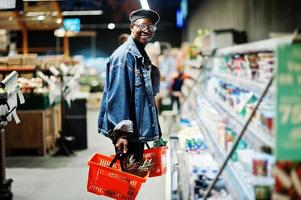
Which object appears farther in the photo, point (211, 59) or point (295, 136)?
point (211, 59)

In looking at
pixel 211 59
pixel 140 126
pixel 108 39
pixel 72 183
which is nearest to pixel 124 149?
pixel 140 126

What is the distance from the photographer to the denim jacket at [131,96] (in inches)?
156

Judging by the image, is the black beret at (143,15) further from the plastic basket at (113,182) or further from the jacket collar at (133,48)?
the plastic basket at (113,182)

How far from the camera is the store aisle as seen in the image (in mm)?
5844

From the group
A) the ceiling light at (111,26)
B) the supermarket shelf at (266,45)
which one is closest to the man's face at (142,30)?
the supermarket shelf at (266,45)

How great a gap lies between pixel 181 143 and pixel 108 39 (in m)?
26.1

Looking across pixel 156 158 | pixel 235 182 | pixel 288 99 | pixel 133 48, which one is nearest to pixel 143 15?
pixel 133 48

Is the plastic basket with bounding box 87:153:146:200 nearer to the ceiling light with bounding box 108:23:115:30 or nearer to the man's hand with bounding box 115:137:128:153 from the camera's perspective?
the man's hand with bounding box 115:137:128:153

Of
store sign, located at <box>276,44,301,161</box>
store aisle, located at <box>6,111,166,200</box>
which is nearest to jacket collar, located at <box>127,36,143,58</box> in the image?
store sign, located at <box>276,44,301,161</box>

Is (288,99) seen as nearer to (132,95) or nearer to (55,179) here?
(132,95)

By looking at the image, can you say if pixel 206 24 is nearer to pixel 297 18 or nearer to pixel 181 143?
pixel 181 143

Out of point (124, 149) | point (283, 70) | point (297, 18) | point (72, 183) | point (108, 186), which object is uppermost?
point (297, 18)

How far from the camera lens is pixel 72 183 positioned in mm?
6453

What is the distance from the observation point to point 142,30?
4137 mm
